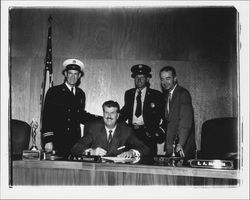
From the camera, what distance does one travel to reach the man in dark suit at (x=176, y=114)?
358cm

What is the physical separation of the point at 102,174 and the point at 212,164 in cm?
93

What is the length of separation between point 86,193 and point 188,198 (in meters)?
0.86

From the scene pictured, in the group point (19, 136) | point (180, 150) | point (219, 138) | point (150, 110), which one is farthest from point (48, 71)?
point (219, 138)

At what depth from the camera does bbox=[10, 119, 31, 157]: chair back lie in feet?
11.4

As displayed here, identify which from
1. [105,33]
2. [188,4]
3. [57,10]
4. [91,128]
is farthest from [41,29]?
[188,4]

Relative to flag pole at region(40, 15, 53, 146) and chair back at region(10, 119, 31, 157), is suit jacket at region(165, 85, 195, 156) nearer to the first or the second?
flag pole at region(40, 15, 53, 146)

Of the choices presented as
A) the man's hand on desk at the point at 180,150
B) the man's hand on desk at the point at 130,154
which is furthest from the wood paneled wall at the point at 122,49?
the man's hand on desk at the point at 130,154

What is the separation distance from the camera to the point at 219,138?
3582 millimetres

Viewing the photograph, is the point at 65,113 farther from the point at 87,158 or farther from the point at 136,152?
the point at 136,152

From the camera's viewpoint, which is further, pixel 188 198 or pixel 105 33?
pixel 105 33

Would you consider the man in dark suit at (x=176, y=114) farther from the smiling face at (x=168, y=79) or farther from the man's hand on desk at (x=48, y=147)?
the man's hand on desk at (x=48, y=147)

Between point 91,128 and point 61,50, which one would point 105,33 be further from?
point 91,128

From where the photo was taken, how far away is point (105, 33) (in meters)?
3.67

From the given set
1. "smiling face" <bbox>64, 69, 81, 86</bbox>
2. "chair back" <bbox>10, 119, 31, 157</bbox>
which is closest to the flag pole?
"smiling face" <bbox>64, 69, 81, 86</bbox>
